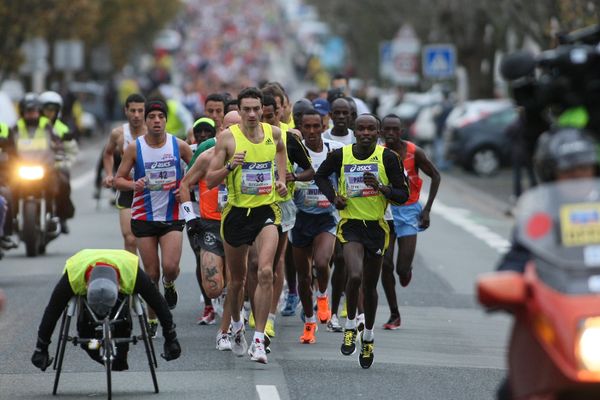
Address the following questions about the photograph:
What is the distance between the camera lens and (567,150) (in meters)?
6.60

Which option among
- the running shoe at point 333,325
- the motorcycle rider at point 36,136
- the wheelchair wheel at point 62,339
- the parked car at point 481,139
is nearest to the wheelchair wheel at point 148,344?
the wheelchair wheel at point 62,339

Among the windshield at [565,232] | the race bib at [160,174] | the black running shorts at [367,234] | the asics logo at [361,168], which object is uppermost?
the windshield at [565,232]

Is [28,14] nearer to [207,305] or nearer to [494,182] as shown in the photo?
[494,182]

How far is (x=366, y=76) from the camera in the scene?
296 feet

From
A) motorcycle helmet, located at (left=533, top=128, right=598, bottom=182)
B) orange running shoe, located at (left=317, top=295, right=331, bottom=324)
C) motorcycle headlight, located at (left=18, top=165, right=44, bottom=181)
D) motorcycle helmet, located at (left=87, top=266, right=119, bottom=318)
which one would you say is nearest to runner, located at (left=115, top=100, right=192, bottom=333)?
orange running shoe, located at (left=317, top=295, right=331, bottom=324)

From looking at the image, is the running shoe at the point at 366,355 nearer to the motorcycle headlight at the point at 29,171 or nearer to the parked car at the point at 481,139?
the motorcycle headlight at the point at 29,171

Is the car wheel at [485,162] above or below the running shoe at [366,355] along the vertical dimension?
below

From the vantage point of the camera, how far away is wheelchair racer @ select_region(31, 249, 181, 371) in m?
9.79

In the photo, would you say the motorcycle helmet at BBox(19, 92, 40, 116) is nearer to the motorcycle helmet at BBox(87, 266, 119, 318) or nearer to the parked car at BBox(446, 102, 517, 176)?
the motorcycle helmet at BBox(87, 266, 119, 318)

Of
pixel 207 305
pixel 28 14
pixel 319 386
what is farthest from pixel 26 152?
pixel 28 14

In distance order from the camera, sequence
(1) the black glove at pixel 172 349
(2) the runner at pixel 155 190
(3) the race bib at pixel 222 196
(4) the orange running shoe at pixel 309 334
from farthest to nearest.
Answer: (3) the race bib at pixel 222 196
(2) the runner at pixel 155 190
(4) the orange running shoe at pixel 309 334
(1) the black glove at pixel 172 349

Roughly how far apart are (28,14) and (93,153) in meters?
Answer: 4.41

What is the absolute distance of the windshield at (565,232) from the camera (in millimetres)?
6281

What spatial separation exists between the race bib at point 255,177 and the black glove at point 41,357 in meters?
2.39
